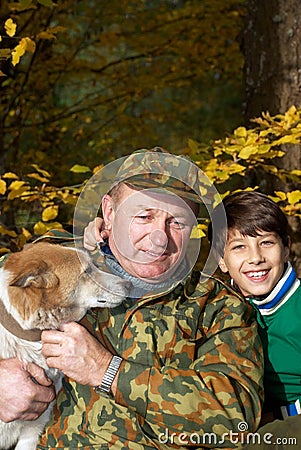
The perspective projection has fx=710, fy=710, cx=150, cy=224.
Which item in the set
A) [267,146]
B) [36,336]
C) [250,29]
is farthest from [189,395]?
[250,29]

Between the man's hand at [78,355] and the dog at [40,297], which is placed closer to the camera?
the man's hand at [78,355]

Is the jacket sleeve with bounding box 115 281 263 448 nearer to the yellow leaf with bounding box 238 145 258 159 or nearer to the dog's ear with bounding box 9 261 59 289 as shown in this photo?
the dog's ear with bounding box 9 261 59 289

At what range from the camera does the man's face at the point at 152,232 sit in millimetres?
2590

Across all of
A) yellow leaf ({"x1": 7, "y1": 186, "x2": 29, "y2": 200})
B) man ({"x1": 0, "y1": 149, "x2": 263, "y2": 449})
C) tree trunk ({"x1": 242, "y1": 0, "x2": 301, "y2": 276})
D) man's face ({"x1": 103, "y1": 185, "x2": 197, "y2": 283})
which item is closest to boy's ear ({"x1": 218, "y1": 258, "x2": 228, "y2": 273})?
man ({"x1": 0, "y1": 149, "x2": 263, "y2": 449})

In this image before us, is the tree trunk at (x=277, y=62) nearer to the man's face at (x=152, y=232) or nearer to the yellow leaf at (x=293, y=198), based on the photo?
the yellow leaf at (x=293, y=198)

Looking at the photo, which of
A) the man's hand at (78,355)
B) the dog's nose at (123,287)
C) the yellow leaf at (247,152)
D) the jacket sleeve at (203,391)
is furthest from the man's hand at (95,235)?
the yellow leaf at (247,152)

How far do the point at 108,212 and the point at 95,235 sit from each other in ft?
0.34

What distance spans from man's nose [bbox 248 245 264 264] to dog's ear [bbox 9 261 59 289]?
2.91 feet

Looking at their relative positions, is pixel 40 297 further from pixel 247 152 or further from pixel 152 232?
pixel 247 152

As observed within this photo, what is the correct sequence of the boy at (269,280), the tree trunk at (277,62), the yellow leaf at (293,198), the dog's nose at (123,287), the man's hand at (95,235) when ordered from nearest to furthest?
the dog's nose at (123,287)
the man's hand at (95,235)
the boy at (269,280)
the yellow leaf at (293,198)
the tree trunk at (277,62)

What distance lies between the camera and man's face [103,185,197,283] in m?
2.59

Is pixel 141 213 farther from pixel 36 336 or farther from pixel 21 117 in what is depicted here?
pixel 21 117

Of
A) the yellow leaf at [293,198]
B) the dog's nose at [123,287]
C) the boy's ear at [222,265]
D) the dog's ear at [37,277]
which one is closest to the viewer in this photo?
the dog's ear at [37,277]

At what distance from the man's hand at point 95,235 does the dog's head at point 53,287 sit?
13cm
